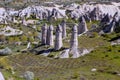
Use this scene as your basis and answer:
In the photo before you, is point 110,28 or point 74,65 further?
point 110,28

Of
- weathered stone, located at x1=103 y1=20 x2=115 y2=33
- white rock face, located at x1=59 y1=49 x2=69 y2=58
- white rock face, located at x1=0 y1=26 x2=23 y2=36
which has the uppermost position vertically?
weathered stone, located at x1=103 y1=20 x2=115 y2=33

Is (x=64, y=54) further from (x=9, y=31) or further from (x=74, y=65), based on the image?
(x=9, y=31)

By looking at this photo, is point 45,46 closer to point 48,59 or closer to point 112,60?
point 48,59

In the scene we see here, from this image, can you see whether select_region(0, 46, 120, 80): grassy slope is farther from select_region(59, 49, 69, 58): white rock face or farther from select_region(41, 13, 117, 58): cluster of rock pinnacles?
select_region(41, 13, 117, 58): cluster of rock pinnacles

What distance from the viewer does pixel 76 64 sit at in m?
75.6

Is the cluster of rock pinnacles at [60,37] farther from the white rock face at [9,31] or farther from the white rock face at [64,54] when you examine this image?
the white rock face at [9,31]

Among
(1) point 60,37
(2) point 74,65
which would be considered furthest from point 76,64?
(1) point 60,37

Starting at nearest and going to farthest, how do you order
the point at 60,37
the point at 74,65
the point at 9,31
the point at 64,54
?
the point at 74,65 < the point at 64,54 < the point at 60,37 < the point at 9,31

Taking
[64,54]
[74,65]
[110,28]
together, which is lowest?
[64,54]

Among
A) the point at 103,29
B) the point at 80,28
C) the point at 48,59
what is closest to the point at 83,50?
the point at 48,59

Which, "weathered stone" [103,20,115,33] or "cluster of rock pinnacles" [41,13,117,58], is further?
"weathered stone" [103,20,115,33]

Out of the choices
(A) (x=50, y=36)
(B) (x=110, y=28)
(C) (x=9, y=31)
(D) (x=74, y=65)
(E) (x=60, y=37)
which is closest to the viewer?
(D) (x=74, y=65)

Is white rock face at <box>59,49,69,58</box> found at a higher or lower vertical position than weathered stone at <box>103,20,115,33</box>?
lower

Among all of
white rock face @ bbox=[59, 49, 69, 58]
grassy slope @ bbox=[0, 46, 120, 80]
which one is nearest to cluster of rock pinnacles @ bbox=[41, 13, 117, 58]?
white rock face @ bbox=[59, 49, 69, 58]
